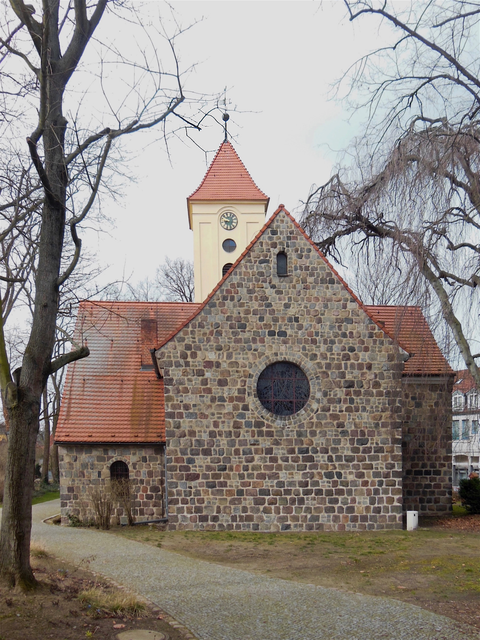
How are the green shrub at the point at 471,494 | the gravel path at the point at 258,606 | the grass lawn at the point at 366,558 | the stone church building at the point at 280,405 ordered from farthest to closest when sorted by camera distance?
the green shrub at the point at 471,494
the stone church building at the point at 280,405
the grass lawn at the point at 366,558
the gravel path at the point at 258,606

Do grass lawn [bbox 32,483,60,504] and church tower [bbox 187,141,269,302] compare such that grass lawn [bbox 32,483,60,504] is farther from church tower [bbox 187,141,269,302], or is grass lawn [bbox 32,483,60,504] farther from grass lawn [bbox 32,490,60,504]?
church tower [bbox 187,141,269,302]

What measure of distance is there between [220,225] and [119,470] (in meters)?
11.9

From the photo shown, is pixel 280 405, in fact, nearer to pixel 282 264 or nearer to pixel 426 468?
pixel 282 264

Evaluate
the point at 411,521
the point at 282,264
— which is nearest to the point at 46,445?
the point at 282,264

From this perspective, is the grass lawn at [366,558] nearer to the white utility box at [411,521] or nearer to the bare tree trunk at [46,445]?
the white utility box at [411,521]

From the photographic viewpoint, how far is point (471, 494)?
776 inches

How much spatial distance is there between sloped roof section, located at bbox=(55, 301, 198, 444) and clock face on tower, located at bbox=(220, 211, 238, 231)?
18.6 ft

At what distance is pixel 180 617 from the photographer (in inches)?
317

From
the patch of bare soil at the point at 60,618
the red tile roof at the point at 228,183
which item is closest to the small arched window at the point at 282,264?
the patch of bare soil at the point at 60,618

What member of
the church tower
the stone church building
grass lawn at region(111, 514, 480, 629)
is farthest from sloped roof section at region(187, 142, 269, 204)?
grass lawn at region(111, 514, 480, 629)

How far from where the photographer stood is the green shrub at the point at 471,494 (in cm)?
1959

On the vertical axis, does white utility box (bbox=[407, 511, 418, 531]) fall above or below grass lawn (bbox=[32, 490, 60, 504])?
above

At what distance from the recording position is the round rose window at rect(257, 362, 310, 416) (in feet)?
51.3

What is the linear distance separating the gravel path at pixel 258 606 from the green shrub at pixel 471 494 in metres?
11.2
